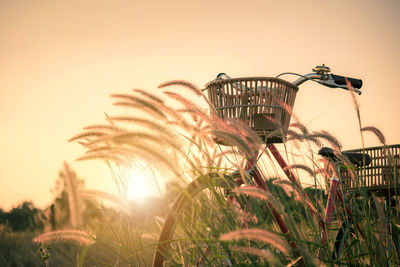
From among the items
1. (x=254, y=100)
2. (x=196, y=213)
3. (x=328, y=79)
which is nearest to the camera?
(x=196, y=213)

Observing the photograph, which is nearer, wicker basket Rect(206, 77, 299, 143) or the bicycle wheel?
the bicycle wheel

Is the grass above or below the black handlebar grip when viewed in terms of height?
below

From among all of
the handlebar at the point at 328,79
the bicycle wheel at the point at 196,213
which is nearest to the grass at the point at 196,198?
the bicycle wheel at the point at 196,213

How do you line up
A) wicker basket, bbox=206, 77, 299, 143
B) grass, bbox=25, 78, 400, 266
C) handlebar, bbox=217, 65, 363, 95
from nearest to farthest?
grass, bbox=25, 78, 400, 266, wicker basket, bbox=206, 77, 299, 143, handlebar, bbox=217, 65, 363, 95

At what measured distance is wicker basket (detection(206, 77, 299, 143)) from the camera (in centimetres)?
192

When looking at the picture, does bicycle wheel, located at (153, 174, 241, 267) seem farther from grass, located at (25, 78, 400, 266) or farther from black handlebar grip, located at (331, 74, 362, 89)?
black handlebar grip, located at (331, 74, 362, 89)

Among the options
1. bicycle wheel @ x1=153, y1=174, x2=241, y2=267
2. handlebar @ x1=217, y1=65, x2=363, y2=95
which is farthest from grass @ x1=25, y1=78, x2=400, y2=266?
handlebar @ x1=217, y1=65, x2=363, y2=95

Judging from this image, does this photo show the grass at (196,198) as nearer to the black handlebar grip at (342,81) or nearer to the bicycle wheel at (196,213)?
the bicycle wheel at (196,213)

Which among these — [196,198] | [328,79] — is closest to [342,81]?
[328,79]

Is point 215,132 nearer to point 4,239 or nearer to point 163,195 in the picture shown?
point 163,195

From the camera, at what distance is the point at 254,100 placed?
1.94 meters

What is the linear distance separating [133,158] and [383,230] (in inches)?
41.8

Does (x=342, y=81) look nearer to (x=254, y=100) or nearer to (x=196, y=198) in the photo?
(x=254, y=100)

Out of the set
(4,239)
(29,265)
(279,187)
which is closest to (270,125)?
(279,187)
